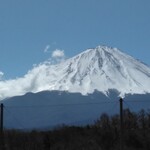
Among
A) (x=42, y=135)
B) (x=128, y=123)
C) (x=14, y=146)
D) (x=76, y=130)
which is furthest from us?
(x=128, y=123)

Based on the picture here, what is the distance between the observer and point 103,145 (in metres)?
42.0

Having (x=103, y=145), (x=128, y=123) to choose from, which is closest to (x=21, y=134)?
(x=103, y=145)

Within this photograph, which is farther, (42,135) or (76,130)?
(76,130)

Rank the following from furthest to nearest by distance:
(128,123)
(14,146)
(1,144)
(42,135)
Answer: (128,123) → (42,135) → (14,146) → (1,144)

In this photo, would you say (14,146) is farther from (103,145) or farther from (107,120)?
(107,120)

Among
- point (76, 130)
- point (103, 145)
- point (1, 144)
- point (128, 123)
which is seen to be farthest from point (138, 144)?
point (128, 123)

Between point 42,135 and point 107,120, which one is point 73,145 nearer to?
point 42,135

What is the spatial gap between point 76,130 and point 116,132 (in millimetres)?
4404

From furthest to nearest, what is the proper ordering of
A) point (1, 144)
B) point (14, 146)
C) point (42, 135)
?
point (42, 135)
point (14, 146)
point (1, 144)

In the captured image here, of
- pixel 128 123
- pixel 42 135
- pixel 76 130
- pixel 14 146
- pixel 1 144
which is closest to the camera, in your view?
pixel 1 144

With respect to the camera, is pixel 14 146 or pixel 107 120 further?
pixel 107 120

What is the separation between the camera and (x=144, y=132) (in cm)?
4778

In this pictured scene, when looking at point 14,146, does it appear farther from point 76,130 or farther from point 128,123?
point 128,123

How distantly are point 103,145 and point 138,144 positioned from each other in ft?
12.2
